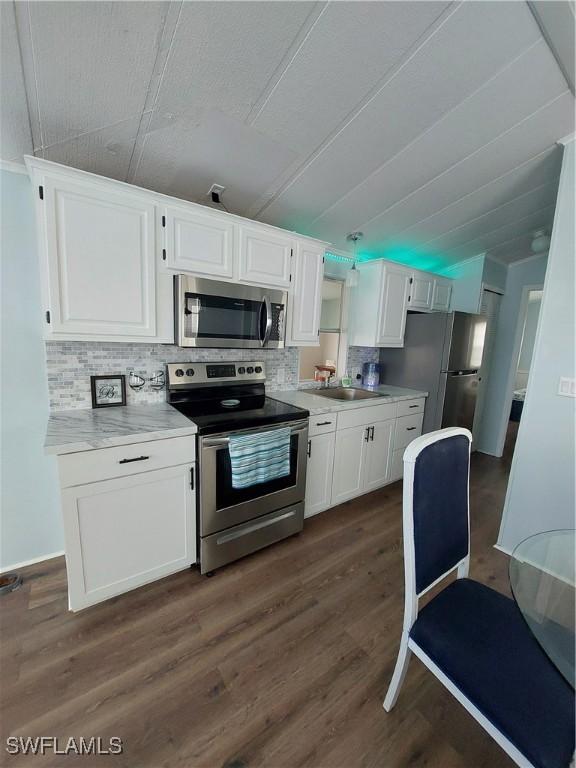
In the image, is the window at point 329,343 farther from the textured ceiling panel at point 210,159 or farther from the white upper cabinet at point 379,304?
the textured ceiling panel at point 210,159

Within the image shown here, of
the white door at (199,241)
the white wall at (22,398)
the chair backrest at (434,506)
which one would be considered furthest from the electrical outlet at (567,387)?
the white wall at (22,398)

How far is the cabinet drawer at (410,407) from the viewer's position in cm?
293

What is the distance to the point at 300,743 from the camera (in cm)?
111

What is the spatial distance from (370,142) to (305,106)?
46cm

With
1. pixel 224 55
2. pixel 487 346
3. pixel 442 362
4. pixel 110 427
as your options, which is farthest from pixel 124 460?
pixel 487 346

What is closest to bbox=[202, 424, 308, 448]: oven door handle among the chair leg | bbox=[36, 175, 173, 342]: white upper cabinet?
bbox=[36, 175, 173, 342]: white upper cabinet

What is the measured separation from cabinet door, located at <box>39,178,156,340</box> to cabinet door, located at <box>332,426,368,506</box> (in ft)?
5.26

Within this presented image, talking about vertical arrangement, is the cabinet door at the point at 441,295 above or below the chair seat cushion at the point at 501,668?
above

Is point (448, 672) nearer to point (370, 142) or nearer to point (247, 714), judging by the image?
point (247, 714)

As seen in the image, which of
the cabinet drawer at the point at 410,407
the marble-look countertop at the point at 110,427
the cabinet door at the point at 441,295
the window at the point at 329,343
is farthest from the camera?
the cabinet door at the point at 441,295

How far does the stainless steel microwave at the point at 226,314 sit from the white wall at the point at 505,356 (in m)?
3.19

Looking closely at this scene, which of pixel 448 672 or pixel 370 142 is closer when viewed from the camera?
pixel 448 672

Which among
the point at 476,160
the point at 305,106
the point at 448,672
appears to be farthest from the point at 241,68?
the point at 448,672

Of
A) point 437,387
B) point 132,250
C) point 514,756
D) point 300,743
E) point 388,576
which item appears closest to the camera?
point 514,756
